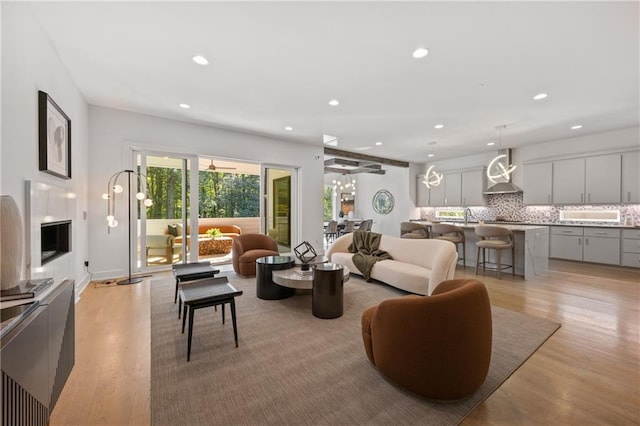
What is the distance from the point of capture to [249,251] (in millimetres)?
5000

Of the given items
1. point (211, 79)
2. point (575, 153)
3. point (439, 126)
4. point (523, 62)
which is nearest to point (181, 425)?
point (211, 79)

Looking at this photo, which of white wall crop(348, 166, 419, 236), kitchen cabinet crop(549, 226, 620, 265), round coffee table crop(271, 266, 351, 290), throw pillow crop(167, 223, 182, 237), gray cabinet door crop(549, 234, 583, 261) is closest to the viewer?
round coffee table crop(271, 266, 351, 290)

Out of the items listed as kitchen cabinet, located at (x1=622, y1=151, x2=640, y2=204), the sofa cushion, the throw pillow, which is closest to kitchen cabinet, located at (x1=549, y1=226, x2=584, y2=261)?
kitchen cabinet, located at (x1=622, y1=151, x2=640, y2=204)

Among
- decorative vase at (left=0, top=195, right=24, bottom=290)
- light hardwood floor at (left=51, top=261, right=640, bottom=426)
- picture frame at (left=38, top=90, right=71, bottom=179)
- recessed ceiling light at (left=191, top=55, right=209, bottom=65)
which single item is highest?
recessed ceiling light at (left=191, top=55, right=209, bottom=65)

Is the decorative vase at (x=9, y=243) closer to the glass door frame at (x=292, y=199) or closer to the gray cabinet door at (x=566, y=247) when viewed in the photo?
the glass door frame at (x=292, y=199)

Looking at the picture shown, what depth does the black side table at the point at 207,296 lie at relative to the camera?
224cm

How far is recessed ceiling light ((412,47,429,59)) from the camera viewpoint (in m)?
2.85

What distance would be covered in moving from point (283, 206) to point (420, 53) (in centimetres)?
483

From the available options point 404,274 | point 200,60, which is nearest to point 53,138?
point 200,60

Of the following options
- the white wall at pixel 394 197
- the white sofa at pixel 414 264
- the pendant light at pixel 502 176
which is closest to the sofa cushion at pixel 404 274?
the white sofa at pixel 414 264

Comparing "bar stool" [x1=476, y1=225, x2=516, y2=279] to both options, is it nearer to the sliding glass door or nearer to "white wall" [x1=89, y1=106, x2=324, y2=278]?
the sliding glass door

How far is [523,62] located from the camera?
10.2 feet

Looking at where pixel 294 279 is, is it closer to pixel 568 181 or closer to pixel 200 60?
pixel 200 60

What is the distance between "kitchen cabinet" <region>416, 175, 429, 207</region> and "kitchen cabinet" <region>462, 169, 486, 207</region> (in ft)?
4.39
